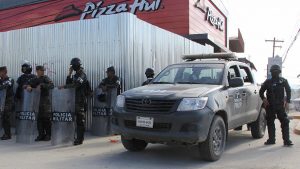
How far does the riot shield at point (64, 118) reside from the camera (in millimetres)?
8703

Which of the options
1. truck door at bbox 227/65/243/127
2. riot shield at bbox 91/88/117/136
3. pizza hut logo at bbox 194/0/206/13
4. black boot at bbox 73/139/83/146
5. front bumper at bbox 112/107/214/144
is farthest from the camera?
pizza hut logo at bbox 194/0/206/13

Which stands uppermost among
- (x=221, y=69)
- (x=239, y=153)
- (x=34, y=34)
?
(x=34, y=34)

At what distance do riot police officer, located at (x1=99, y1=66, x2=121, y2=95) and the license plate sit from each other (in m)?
3.15

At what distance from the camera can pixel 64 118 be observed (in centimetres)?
873

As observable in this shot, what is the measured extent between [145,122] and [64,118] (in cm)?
259

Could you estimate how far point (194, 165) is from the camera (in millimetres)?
6852

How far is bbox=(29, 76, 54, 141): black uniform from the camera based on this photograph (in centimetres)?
945

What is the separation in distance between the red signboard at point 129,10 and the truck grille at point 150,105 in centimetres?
1096

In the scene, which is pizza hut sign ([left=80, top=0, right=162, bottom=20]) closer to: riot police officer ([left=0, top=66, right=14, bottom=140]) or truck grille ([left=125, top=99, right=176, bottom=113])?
riot police officer ([left=0, top=66, right=14, bottom=140])

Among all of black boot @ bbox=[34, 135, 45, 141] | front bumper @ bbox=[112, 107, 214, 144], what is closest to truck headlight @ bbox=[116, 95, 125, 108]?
front bumper @ bbox=[112, 107, 214, 144]

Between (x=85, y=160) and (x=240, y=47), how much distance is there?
86.2 ft

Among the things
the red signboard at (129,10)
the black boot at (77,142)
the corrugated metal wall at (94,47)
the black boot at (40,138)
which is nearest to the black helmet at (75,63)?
the black boot at (77,142)

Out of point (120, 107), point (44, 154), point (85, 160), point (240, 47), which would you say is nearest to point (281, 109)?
point (120, 107)

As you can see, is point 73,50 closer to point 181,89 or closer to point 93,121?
point 93,121
